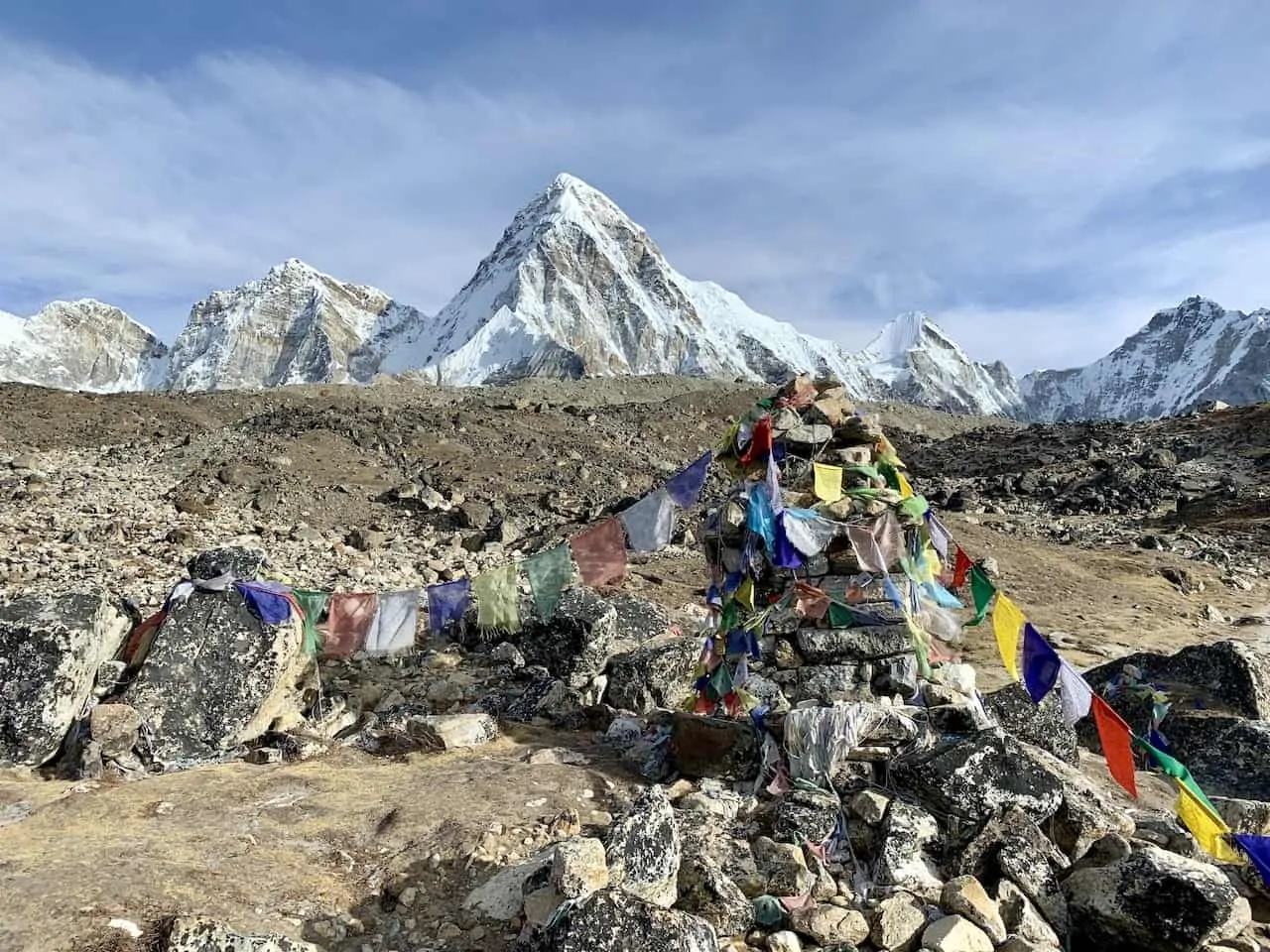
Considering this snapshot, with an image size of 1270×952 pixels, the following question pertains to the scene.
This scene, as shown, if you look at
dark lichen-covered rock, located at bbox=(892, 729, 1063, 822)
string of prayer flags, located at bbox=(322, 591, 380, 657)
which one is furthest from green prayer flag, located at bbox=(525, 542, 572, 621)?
dark lichen-covered rock, located at bbox=(892, 729, 1063, 822)

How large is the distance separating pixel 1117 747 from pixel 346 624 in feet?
21.3

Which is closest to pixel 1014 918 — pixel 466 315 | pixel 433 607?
pixel 433 607

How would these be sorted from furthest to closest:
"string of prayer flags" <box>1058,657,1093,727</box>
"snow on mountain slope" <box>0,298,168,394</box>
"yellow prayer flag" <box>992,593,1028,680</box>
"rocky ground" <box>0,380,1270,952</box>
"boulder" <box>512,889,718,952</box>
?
1. "snow on mountain slope" <box>0,298,168,394</box>
2. "yellow prayer flag" <box>992,593,1028,680</box>
3. "string of prayer flags" <box>1058,657,1093,727</box>
4. "rocky ground" <box>0,380,1270,952</box>
5. "boulder" <box>512,889,718,952</box>

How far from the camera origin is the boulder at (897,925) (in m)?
4.05

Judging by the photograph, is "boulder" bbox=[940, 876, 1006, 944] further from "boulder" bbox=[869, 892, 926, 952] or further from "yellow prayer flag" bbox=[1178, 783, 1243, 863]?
"yellow prayer flag" bbox=[1178, 783, 1243, 863]

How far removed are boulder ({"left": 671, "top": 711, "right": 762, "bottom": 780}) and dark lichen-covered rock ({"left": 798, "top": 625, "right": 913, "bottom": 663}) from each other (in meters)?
1.16

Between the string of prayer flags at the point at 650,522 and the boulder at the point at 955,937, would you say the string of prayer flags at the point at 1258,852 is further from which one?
the string of prayer flags at the point at 650,522

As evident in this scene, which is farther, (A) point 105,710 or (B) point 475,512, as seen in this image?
(B) point 475,512

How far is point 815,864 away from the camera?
464 cm

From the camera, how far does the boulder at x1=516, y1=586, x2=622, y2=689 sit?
8914 mm

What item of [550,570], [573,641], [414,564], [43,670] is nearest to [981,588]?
[550,570]

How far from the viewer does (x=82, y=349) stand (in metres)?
181

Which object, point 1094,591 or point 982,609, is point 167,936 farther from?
point 1094,591

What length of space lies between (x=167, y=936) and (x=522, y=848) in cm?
194
